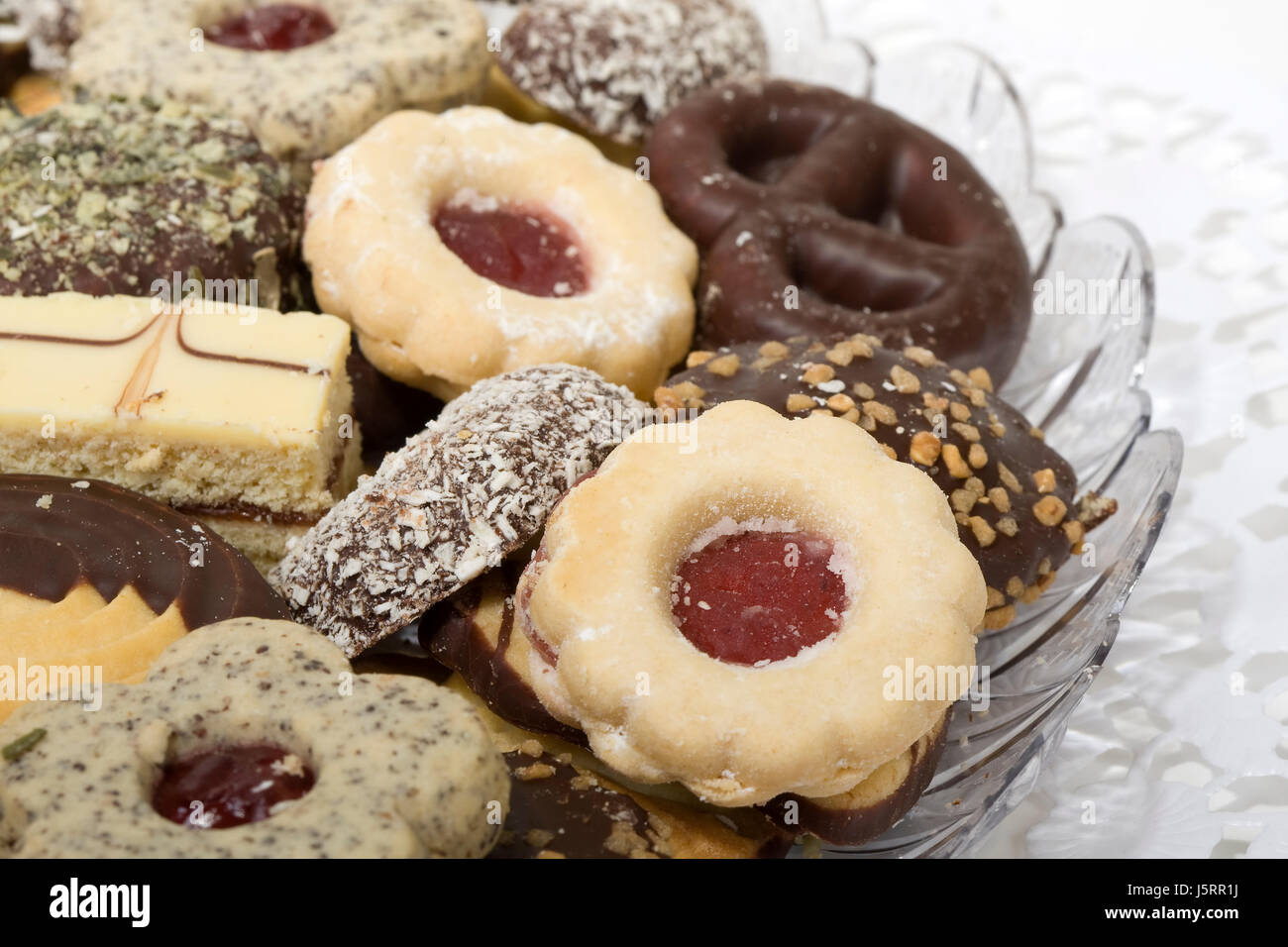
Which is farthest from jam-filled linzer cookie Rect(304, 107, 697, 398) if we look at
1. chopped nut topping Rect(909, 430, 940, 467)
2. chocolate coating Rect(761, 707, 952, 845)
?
chocolate coating Rect(761, 707, 952, 845)

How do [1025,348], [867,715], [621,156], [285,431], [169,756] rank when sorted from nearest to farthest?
[169,756] < [867,715] < [285,431] < [1025,348] < [621,156]

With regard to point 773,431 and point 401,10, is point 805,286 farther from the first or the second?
point 401,10

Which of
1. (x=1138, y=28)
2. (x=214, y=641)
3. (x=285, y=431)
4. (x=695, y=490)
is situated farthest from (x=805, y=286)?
(x=1138, y=28)

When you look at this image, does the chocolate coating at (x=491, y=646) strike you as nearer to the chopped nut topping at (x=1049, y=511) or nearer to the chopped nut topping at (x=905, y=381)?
the chopped nut topping at (x=905, y=381)

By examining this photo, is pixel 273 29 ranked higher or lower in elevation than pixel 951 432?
higher

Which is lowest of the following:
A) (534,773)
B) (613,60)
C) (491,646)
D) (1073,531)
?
(534,773)

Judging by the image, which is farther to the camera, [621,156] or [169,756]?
[621,156]

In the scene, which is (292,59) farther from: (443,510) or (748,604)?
(748,604)

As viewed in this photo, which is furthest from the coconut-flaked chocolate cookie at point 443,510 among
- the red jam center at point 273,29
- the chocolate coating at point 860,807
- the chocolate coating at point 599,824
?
the red jam center at point 273,29

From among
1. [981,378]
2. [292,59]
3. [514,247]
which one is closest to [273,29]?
[292,59]
